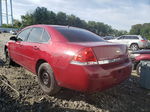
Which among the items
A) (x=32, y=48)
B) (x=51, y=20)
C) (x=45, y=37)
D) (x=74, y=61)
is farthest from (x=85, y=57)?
(x=51, y=20)

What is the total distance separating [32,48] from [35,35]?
413mm

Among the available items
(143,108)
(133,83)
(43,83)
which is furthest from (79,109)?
(133,83)

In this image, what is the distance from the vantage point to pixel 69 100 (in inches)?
115

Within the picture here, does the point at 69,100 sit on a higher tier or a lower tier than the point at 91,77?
lower

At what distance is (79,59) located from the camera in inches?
93.6

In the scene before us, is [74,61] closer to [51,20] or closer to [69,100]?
[69,100]

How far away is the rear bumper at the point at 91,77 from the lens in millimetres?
2301

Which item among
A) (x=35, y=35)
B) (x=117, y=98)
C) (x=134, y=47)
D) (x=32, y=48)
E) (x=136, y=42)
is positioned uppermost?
(x=35, y=35)

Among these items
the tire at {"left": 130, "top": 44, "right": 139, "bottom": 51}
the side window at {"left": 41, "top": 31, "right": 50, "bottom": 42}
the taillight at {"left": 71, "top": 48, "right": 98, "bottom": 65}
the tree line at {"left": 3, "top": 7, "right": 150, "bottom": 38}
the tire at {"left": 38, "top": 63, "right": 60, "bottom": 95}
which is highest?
the tree line at {"left": 3, "top": 7, "right": 150, "bottom": 38}

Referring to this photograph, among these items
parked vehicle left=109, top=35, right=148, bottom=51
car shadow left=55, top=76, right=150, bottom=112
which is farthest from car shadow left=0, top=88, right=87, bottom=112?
parked vehicle left=109, top=35, right=148, bottom=51

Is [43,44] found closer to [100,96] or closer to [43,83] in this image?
[43,83]

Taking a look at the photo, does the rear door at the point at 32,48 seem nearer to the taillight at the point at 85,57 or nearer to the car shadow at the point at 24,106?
the car shadow at the point at 24,106

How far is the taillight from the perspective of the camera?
7.70 ft

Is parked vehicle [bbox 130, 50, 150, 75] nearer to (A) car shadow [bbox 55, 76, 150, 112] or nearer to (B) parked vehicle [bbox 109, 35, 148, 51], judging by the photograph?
(A) car shadow [bbox 55, 76, 150, 112]
